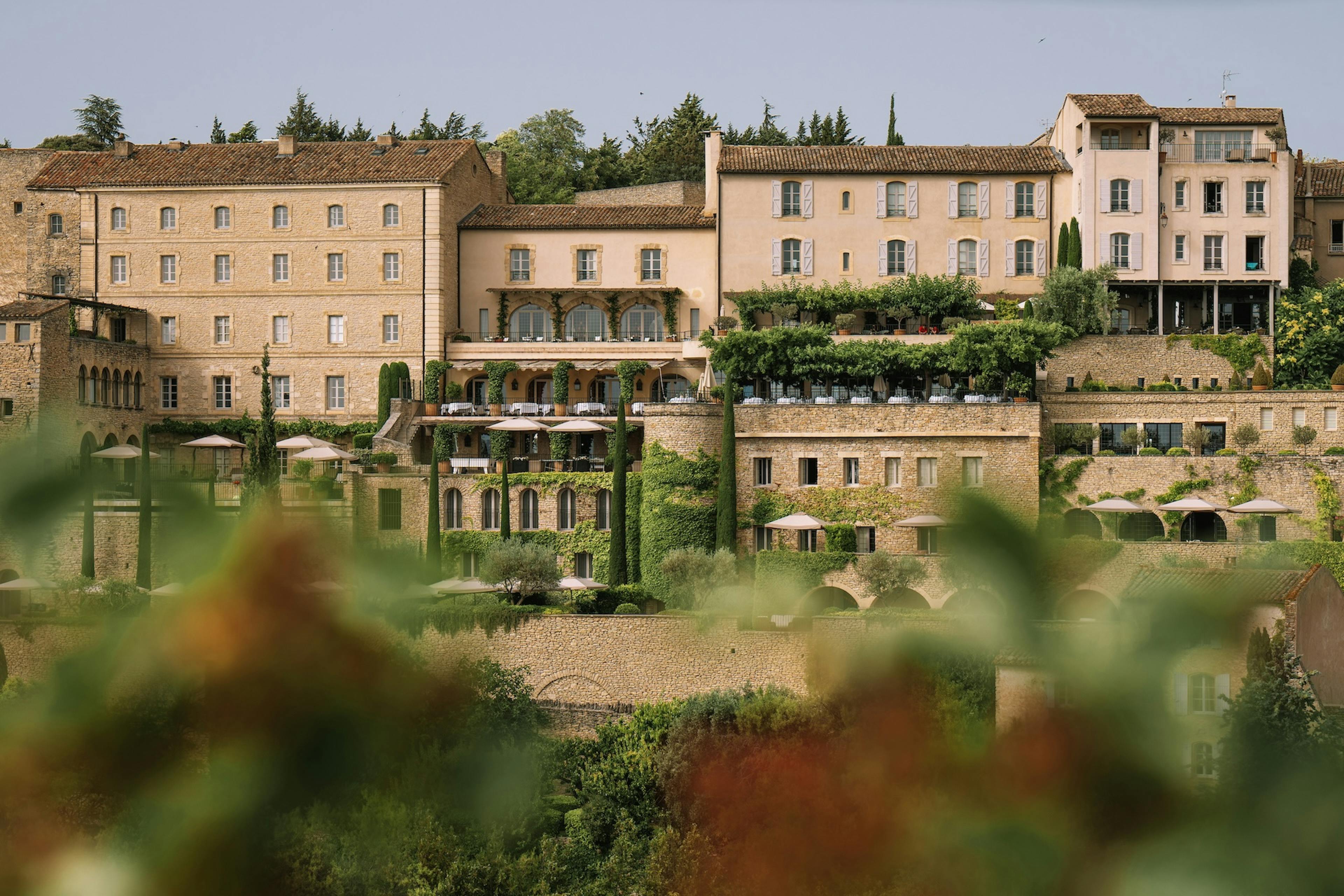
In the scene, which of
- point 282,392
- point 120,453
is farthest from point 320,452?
point 120,453

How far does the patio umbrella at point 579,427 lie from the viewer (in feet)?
127

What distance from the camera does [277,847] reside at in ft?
21.4

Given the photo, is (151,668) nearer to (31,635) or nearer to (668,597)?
(31,635)

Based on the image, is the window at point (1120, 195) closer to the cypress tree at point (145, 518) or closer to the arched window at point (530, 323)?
the arched window at point (530, 323)

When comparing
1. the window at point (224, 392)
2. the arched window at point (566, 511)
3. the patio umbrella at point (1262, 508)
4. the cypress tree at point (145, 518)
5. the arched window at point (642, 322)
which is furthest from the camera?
the arched window at point (642, 322)

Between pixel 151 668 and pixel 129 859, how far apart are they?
3.94 feet

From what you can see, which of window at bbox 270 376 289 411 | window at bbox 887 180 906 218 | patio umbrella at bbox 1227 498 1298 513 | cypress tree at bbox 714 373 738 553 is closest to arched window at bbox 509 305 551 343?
window at bbox 270 376 289 411

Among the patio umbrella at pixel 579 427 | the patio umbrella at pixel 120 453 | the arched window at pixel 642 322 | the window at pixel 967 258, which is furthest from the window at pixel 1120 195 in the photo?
the patio umbrella at pixel 120 453

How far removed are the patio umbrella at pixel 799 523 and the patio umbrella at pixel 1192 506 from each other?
26.3 feet

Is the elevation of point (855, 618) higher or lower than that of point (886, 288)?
lower

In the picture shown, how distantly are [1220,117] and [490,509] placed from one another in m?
24.2

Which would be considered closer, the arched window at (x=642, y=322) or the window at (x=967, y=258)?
the window at (x=967, y=258)

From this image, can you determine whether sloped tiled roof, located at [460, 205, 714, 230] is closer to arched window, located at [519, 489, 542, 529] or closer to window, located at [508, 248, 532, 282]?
window, located at [508, 248, 532, 282]

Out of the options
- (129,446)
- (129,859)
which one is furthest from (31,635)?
(129,859)
